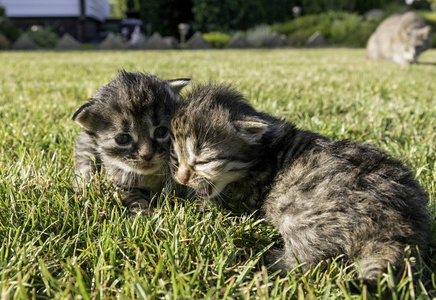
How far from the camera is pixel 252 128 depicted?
2.30 m

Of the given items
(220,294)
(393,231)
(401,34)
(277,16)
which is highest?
(277,16)

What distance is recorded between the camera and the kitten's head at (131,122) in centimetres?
269

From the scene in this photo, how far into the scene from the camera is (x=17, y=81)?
7.18 meters

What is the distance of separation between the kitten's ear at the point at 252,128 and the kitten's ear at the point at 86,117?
1159 mm

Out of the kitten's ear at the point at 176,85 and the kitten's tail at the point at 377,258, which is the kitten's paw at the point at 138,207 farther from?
the kitten's tail at the point at 377,258

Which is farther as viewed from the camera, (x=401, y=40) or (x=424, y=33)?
(x=401, y=40)

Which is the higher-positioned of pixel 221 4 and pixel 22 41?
pixel 221 4

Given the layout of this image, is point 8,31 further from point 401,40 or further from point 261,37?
point 401,40

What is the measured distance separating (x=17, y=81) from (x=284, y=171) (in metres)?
6.63

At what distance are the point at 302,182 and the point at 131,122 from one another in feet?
4.35

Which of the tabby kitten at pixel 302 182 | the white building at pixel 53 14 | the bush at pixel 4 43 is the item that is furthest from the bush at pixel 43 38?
the tabby kitten at pixel 302 182

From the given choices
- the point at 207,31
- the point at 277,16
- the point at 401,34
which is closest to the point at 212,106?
the point at 401,34

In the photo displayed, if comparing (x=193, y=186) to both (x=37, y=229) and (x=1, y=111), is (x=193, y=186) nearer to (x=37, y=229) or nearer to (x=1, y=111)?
(x=37, y=229)

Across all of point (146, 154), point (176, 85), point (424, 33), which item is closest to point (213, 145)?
point (146, 154)
